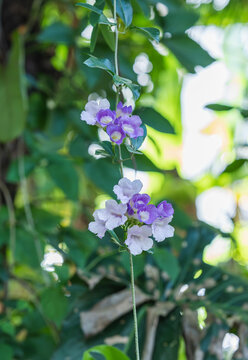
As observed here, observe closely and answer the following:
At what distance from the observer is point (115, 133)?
314mm

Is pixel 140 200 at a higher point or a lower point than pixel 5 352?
higher

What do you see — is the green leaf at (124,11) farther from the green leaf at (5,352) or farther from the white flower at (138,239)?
the green leaf at (5,352)

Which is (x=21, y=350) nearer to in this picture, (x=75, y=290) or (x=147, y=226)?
(x=75, y=290)

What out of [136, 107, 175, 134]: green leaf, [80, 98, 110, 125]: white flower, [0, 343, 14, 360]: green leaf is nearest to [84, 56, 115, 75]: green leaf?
[80, 98, 110, 125]: white flower

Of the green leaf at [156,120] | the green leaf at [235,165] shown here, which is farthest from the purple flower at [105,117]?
the green leaf at [235,165]

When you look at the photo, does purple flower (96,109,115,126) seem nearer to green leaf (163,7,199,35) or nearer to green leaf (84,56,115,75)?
green leaf (84,56,115,75)

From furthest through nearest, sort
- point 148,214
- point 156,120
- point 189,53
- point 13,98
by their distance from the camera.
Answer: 1. point 13,98
2. point 189,53
3. point 156,120
4. point 148,214

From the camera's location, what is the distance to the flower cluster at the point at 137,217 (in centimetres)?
29

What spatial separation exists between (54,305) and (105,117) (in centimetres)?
43

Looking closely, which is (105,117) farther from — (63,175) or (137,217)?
(63,175)

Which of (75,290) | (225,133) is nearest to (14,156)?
(75,290)

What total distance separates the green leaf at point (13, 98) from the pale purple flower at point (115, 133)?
537 millimetres

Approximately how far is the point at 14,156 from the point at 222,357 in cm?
57

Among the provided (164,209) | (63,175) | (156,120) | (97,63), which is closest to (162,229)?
(164,209)
